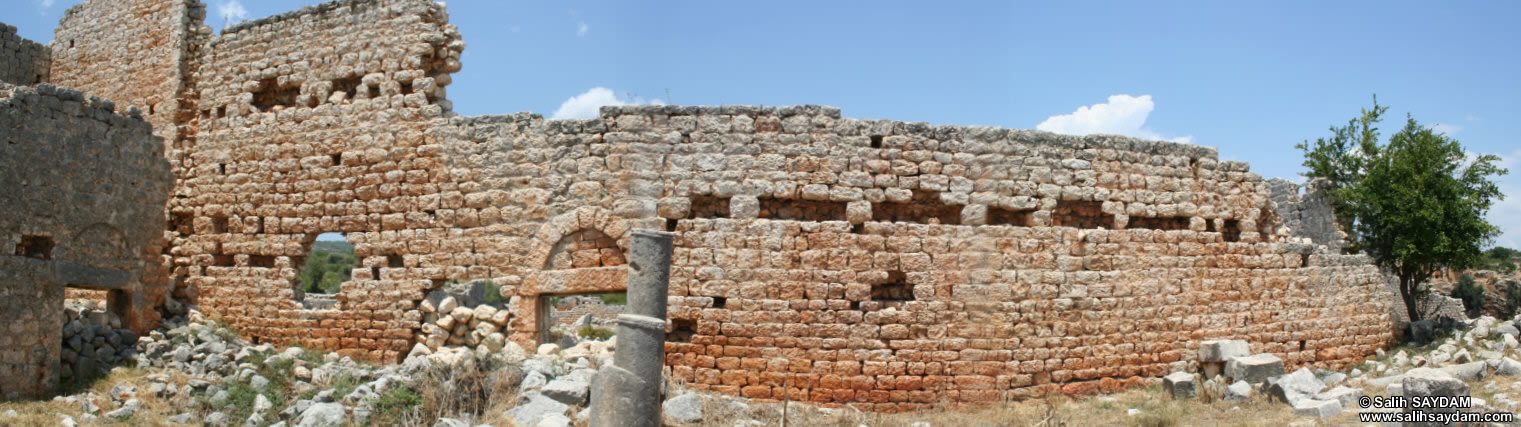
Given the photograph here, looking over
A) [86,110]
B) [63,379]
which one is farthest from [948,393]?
[86,110]

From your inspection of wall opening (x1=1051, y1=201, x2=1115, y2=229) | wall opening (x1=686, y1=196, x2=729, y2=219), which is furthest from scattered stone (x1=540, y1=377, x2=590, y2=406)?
wall opening (x1=1051, y1=201, x2=1115, y2=229)

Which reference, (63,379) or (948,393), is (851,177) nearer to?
(948,393)

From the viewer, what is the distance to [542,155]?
9.34m

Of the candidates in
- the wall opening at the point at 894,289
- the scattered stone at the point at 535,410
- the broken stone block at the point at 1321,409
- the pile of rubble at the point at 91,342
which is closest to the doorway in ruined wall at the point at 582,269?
the scattered stone at the point at 535,410

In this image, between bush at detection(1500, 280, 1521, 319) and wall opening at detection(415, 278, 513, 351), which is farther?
bush at detection(1500, 280, 1521, 319)

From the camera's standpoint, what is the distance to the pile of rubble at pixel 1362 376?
798 cm

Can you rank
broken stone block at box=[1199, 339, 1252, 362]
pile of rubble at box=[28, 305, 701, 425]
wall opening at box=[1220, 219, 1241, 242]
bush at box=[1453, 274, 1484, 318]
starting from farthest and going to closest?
bush at box=[1453, 274, 1484, 318]
wall opening at box=[1220, 219, 1241, 242]
broken stone block at box=[1199, 339, 1252, 362]
pile of rubble at box=[28, 305, 701, 425]

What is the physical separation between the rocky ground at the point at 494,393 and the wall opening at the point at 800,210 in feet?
6.00

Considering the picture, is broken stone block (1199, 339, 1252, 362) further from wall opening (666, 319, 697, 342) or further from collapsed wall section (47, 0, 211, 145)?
collapsed wall section (47, 0, 211, 145)

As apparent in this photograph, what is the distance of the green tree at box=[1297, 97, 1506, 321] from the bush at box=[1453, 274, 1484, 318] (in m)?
8.07

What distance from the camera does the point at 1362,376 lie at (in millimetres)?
10594

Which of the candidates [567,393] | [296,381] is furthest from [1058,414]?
[296,381]

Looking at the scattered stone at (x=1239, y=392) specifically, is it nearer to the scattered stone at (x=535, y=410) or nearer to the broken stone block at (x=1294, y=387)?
the broken stone block at (x=1294, y=387)

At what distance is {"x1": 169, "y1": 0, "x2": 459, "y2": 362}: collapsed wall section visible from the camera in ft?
32.0
